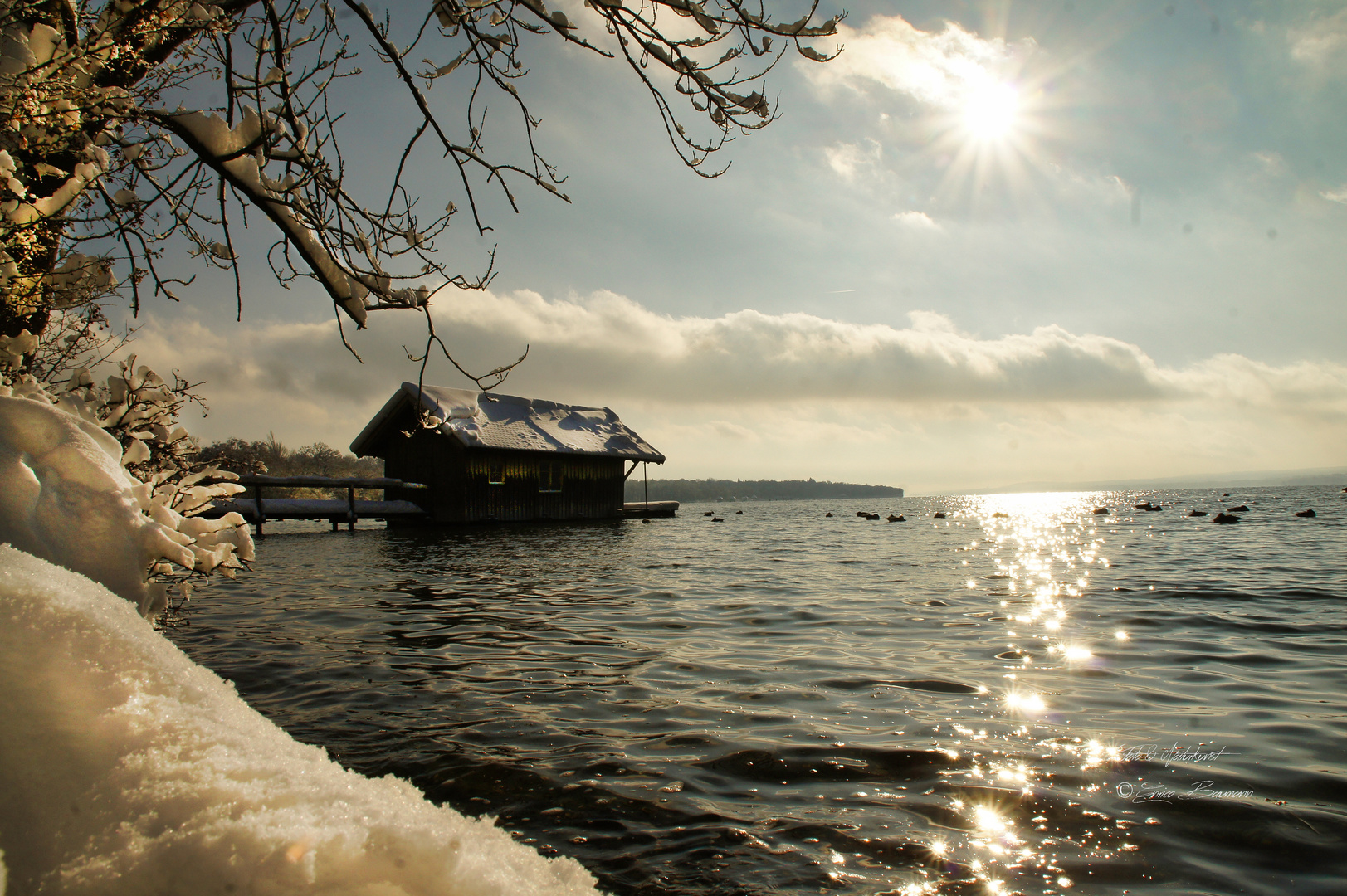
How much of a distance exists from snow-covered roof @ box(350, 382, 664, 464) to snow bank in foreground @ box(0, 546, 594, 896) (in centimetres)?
2317

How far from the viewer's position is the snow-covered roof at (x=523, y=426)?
83.9 feet

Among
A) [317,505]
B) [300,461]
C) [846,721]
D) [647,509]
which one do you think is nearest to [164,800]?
[846,721]

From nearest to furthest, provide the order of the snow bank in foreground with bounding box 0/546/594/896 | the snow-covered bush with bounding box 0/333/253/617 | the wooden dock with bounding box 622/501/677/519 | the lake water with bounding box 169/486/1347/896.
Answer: the snow bank in foreground with bounding box 0/546/594/896
the snow-covered bush with bounding box 0/333/253/617
the lake water with bounding box 169/486/1347/896
the wooden dock with bounding box 622/501/677/519

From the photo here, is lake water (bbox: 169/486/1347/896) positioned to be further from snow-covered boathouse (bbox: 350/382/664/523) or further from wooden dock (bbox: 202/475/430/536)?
snow-covered boathouse (bbox: 350/382/664/523)

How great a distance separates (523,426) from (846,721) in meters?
25.8

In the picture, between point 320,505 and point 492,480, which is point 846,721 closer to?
point 320,505

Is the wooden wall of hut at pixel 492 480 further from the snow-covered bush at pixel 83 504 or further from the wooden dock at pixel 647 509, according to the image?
the snow-covered bush at pixel 83 504

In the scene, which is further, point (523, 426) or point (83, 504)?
point (523, 426)

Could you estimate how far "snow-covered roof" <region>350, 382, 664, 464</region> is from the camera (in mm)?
25578

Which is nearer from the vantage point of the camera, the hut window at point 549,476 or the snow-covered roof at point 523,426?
the snow-covered roof at point 523,426

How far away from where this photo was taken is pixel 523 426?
2875 cm

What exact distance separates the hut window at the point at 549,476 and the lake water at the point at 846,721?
17877 mm

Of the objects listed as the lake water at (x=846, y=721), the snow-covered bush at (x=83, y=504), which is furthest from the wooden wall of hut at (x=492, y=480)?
the snow-covered bush at (x=83, y=504)

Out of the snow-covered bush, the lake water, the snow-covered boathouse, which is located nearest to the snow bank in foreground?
the snow-covered bush
